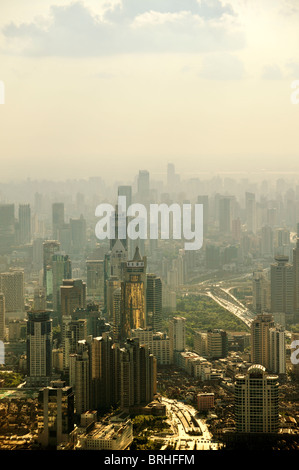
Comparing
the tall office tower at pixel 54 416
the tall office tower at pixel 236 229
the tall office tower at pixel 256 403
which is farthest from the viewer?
the tall office tower at pixel 236 229

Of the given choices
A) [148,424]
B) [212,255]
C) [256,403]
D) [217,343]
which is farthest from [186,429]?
[212,255]

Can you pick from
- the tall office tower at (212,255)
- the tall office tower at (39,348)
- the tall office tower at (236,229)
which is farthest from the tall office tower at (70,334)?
the tall office tower at (236,229)

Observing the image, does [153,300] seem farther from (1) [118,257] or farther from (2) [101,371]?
(2) [101,371]

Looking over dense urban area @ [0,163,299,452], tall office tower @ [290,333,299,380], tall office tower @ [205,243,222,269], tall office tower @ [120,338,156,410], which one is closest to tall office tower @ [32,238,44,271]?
dense urban area @ [0,163,299,452]

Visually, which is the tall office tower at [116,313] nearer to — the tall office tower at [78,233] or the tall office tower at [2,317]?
the tall office tower at [78,233]

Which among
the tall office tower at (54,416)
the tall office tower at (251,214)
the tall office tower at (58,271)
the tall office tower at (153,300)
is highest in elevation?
the tall office tower at (251,214)

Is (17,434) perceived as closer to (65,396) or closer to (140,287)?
(65,396)

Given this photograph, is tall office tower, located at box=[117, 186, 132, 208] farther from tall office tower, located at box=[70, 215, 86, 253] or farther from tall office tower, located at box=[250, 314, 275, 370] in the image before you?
tall office tower, located at box=[250, 314, 275, 370]
